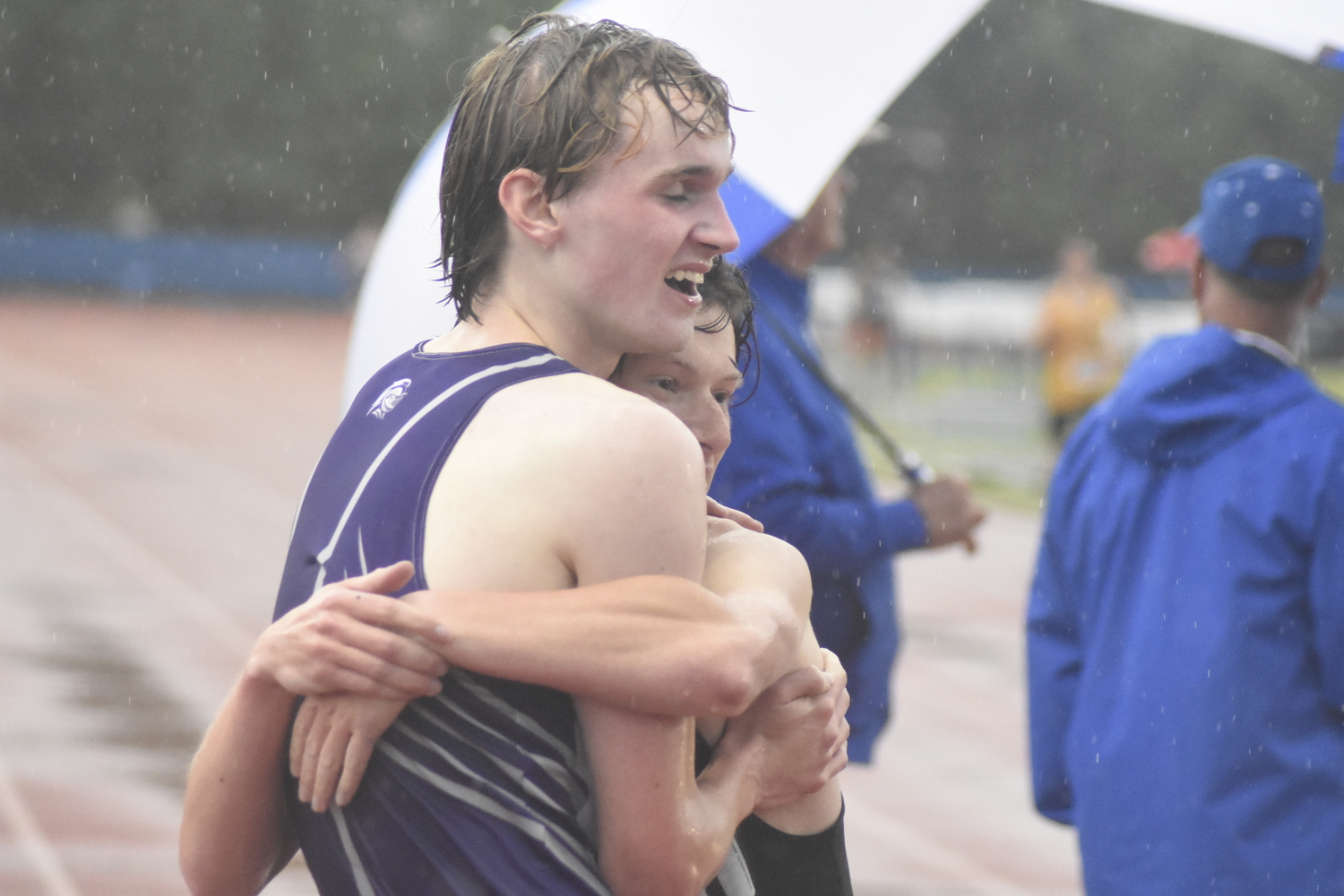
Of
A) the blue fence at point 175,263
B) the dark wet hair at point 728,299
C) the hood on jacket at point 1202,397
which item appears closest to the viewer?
the dark wet hair at point 728,299

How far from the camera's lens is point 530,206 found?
5.01 feet

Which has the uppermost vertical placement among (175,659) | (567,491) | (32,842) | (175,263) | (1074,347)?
(567,491)

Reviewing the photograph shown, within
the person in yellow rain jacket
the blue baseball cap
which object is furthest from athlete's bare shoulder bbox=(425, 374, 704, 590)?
the person in yellow rain jacket

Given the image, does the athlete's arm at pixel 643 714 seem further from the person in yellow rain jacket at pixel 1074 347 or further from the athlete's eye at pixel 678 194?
the person in yellow rain jacket at pixel 1074 347

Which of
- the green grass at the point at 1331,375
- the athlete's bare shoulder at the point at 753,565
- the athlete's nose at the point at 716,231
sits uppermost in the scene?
the athlete's nose at the point at 716,231

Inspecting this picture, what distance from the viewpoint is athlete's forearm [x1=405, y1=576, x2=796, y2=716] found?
1382mm

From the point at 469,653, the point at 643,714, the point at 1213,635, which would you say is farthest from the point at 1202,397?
the point at 469,653

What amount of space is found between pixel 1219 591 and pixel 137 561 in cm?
778

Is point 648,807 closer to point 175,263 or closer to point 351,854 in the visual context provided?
point 351,854

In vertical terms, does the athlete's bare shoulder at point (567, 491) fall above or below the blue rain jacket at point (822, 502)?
above

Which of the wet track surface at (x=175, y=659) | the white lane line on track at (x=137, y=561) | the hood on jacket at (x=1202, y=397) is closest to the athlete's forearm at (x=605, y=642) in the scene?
the hood on jacket at (x=1202, y=397)

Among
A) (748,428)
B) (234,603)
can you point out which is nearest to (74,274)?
(234,603)

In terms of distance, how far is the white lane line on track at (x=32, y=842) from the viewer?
462 cm

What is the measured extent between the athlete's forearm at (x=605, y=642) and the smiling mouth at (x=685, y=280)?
0.33 meters
